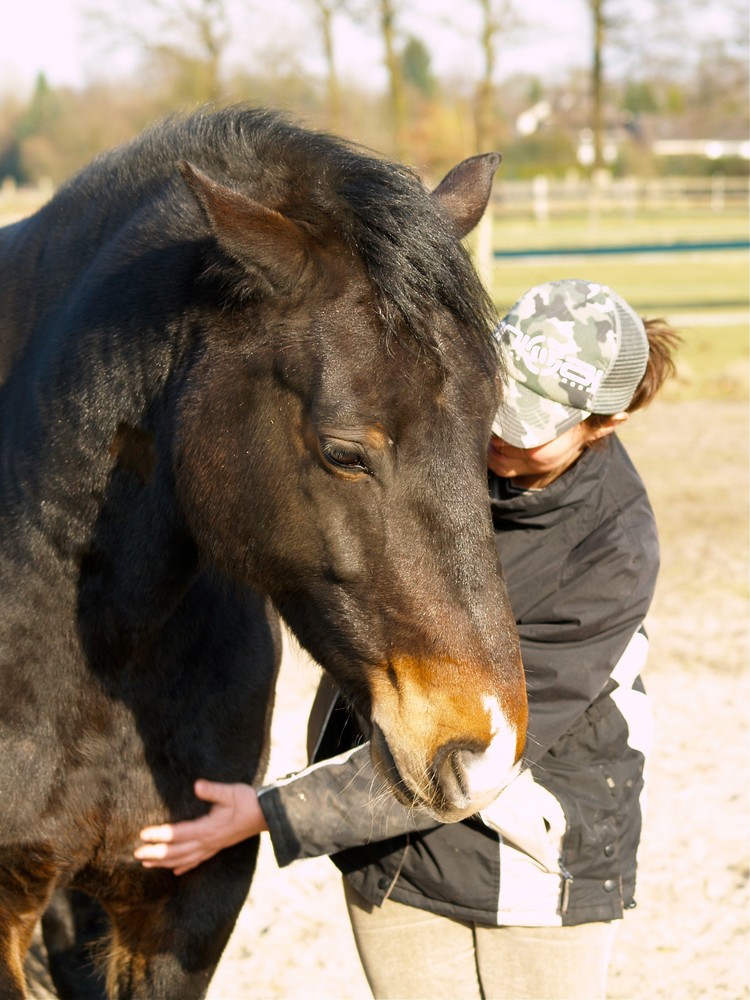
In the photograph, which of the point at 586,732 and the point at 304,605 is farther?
the point at 586,732

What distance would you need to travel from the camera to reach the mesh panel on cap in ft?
8.04

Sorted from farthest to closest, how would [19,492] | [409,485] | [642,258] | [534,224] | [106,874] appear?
1. [534,224]
2. [642,258]
3. [106,874]
4. [19,492]
5. [409,485]

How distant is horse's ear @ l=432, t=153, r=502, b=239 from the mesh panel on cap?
0.37 meters

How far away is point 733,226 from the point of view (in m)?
32.6

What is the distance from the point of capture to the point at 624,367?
2463 mm

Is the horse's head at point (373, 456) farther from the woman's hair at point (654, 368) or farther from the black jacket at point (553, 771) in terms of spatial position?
the woman's hair at point (654, 368)

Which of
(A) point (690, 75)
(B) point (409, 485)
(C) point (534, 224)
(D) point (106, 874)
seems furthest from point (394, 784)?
(C) point (534, 224)

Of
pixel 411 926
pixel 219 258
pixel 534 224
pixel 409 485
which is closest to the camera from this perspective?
pixel 409 485

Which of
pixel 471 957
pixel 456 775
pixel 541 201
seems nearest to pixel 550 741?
pixel 456 775

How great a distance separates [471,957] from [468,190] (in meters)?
1.80

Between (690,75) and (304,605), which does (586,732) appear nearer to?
(304,605)

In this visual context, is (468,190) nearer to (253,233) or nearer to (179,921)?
(253,233)

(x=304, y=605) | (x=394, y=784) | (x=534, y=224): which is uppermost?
(x=304, y=605)

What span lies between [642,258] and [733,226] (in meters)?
14.2
